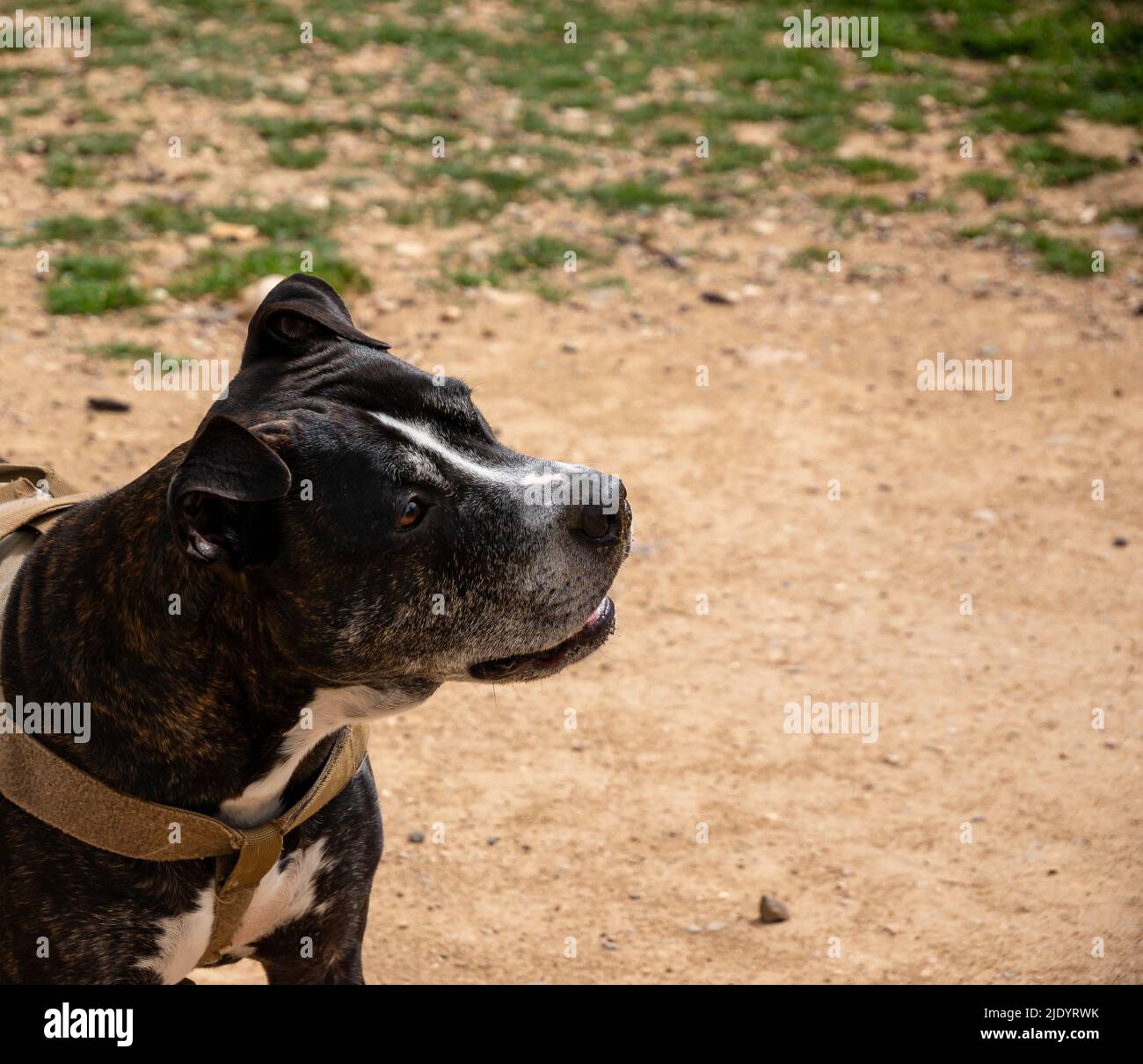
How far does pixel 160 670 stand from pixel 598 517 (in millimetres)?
1025

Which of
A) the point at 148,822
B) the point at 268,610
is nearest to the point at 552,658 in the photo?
the point at 268,610

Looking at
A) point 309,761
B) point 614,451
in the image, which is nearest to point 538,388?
point 614,451

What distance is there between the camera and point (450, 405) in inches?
129

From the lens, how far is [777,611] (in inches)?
240

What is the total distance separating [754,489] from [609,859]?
259 centimetres

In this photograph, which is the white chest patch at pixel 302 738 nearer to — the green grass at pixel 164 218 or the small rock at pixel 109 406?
the small rock at pixel 109 406

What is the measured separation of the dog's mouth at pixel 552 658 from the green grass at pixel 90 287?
5463 mm

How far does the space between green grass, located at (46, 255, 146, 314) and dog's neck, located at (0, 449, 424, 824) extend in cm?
522

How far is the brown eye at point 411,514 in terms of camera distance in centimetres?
301

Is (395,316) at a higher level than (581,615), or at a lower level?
lower

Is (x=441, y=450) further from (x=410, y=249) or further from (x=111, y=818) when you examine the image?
(x=410, y=249)

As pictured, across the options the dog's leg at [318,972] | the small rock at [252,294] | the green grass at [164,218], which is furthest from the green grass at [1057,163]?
the dog's leg at [318,972]

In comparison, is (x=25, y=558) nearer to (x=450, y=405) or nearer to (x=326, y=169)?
(x=450, y=405)

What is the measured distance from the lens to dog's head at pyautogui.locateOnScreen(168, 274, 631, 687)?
9.41ft
